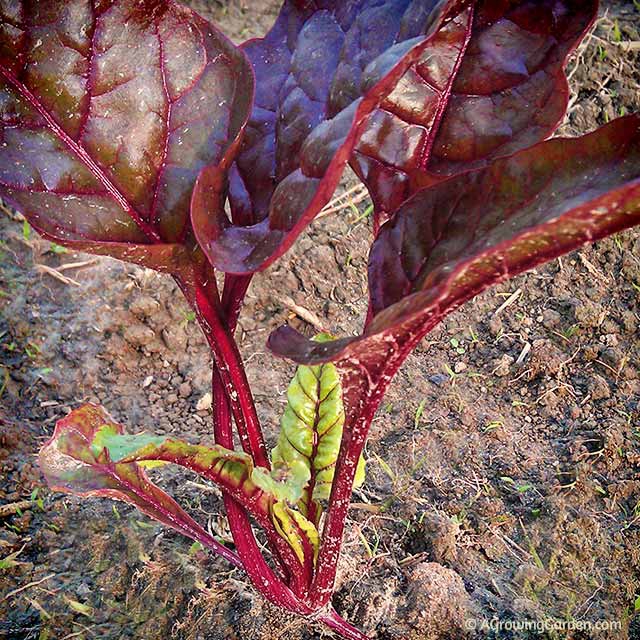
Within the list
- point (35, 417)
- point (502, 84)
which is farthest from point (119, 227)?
point (35, 417)

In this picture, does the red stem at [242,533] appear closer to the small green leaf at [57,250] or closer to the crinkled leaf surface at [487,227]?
the crinkled leaf surface at [487,227]

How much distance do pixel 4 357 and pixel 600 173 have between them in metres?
1.63

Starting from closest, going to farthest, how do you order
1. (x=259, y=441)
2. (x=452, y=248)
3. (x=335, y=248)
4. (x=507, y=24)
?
(x=452, y=248), (x=507, y=24), (x=259, y=441), (x=335, y=248)

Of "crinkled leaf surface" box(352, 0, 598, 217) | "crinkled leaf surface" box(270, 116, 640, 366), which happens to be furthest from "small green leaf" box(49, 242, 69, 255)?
"crinkled leaf surface" box(270, 116, 640, 366)

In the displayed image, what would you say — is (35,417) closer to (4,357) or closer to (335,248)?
(4,357)

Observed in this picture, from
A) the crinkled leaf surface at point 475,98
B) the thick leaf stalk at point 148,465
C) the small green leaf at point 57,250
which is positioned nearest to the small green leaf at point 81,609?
the thick leaf stalk at point 148,465

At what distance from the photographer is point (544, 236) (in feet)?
2.38

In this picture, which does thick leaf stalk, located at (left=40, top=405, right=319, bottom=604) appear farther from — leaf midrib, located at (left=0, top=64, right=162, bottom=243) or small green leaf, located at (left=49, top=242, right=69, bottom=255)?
small green leaf, located at (left=49, top=242, right=69, bottom=255)

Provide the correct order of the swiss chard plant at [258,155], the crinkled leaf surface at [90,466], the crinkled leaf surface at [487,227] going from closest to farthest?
the crinkled leaf surface at [487,227]
the swiss chard plant at [258,155]
the crinkled leaf surface at [90,466]

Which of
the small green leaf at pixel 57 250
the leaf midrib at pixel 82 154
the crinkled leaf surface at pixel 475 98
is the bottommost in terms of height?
the crinkled leaf surface at pixel 475 98

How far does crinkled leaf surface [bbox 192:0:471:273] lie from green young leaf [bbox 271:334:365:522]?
315 mm

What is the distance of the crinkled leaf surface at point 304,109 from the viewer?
0.80 meters

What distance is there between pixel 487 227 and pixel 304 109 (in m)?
0.38

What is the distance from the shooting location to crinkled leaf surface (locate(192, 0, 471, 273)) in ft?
2.62
